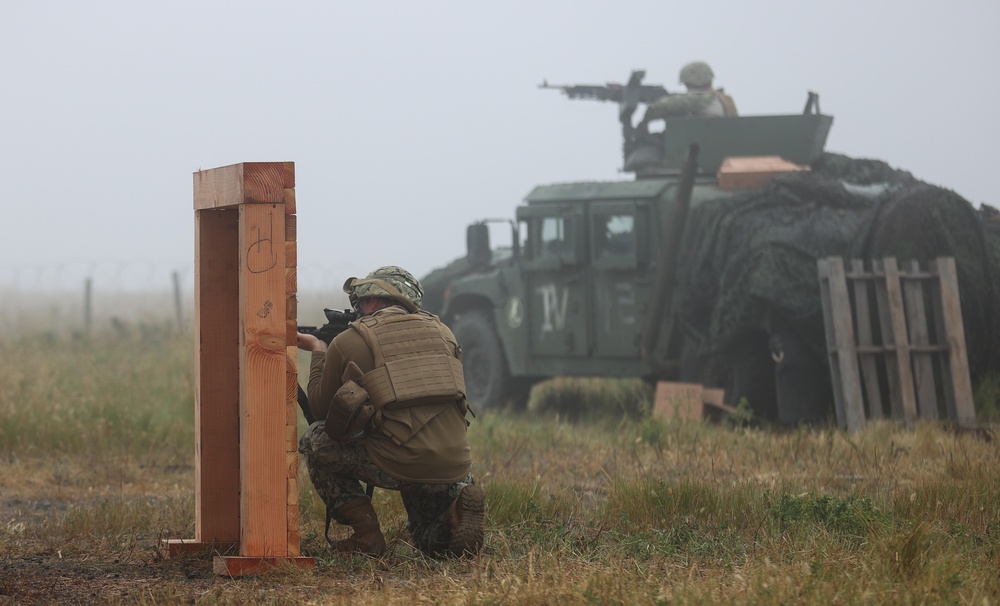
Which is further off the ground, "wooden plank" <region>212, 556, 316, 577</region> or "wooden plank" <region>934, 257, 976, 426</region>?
"wooden plank" <region>934, 257, 976, 426</region>

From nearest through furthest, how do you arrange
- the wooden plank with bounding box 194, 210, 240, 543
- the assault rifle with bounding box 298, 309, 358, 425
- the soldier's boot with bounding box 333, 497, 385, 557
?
the soldier's boot with bounding box 333, 497, 385, 557 → the wooden plank with bounding box 194, 210, 240, 543 → the assault rifle with bounding box 298, 309, 358, 425

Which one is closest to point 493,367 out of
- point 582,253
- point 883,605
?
point 582,253

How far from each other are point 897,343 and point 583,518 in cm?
469

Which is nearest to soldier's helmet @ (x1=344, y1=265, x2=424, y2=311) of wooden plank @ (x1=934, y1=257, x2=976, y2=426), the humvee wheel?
wooden plank @ (x1=934, y1=257, x2=976, y2=426)

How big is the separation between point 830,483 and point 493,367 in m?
6.16

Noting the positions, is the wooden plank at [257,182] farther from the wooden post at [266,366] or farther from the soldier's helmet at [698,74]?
the soldier's helmet at [698,74]

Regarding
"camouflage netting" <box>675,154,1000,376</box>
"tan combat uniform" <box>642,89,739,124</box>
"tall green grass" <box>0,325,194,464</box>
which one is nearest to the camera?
"tall green grass" <box>0,325,194,464</box>

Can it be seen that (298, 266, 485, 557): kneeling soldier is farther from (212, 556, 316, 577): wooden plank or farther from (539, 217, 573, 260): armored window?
(539, 217, 573, 260): armored window

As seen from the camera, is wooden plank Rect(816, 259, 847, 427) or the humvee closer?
wooden plank Rect(816, 259, 847, 427)

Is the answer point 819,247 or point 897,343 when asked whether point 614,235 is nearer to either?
point 819,247

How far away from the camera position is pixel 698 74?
1331 centimetres

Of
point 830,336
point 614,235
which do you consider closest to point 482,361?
point 614,235

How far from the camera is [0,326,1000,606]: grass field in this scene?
468cm

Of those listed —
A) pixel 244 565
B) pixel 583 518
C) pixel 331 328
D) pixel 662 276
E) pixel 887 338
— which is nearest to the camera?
pixel 244 565
